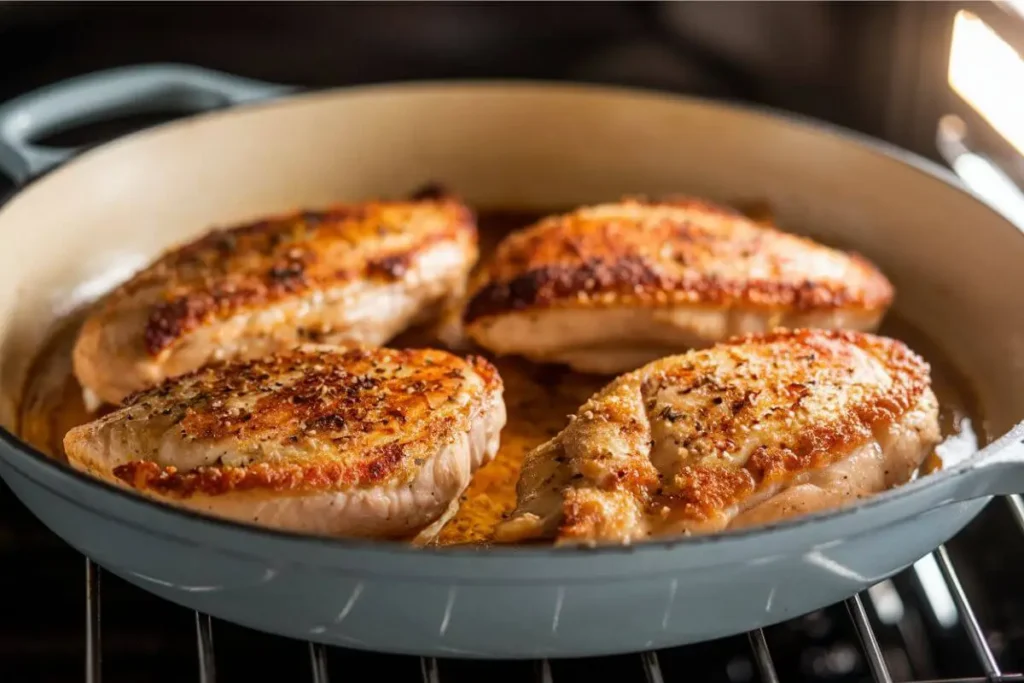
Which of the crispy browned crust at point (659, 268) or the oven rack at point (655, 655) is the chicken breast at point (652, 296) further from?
the oven rack at point (655, 655)

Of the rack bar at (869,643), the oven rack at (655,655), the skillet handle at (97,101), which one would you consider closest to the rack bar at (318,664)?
the oven rack at (655,655)

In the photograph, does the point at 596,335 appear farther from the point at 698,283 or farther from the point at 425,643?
the point at 425,643

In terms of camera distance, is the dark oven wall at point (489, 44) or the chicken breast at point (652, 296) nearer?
the chicken breast at point (652, 296)

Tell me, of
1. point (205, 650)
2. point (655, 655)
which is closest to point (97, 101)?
point (205, 650)

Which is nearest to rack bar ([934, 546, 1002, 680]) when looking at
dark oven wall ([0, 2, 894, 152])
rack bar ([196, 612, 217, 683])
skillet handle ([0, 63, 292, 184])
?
rack bar ([196, 612, 217, 683])

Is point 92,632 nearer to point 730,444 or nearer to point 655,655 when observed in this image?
point 655,655
